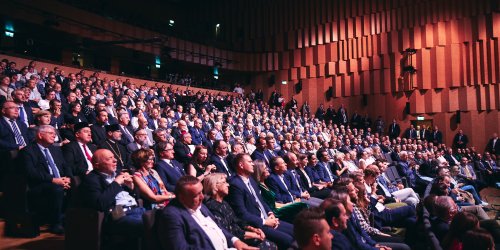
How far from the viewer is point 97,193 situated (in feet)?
7.48

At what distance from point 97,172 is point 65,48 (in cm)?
981

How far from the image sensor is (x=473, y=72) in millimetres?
11188

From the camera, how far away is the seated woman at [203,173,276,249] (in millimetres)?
2330

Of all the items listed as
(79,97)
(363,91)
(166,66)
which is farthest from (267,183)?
(166,66)

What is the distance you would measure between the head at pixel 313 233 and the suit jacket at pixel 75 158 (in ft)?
7.11

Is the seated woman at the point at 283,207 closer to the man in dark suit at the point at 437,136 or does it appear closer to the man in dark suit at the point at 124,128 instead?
the man in dark suit at the point at 124,128

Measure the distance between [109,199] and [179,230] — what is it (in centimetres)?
61

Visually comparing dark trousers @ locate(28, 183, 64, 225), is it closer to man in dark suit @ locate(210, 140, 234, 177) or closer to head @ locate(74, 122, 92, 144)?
head @ locate(74, 122, 92, 144)

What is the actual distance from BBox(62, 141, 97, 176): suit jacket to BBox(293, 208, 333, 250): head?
2.17m

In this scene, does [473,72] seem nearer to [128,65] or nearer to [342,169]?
[342,169]

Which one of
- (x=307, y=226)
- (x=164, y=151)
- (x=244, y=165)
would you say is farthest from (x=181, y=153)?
(x=307, y=226)

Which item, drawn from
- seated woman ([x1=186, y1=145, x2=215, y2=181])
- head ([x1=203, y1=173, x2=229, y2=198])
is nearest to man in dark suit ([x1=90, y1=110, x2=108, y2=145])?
seated woman ([x1=186, y1=145, x2=215, y2=181])

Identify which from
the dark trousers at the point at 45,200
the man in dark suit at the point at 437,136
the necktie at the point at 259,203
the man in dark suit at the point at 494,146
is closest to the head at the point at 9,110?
the dark trousers at the point at 45,200

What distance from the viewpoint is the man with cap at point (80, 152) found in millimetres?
3217
